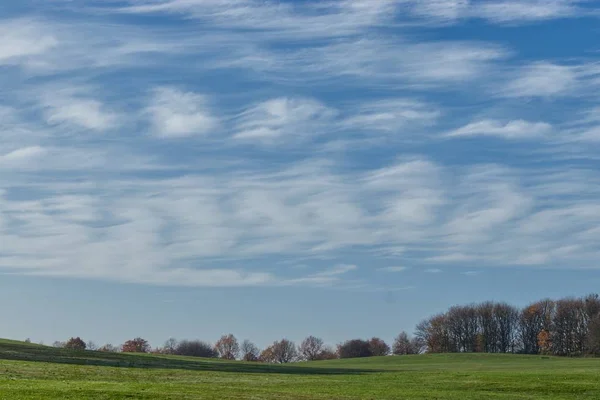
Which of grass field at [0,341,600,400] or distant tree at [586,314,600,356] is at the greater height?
distant tree at [586,314,600,356]

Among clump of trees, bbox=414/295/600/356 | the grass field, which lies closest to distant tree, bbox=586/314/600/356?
clump of trees, bbox=414/295/600/356

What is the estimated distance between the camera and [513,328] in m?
189

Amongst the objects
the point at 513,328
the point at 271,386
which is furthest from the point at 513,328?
the point at 271,386

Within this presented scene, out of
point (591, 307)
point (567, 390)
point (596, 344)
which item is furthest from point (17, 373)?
point (591, 307)

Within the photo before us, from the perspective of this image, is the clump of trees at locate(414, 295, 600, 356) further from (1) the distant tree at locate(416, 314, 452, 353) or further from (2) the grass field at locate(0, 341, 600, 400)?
(2) the grass field at locate(0, 341, 600, 400)

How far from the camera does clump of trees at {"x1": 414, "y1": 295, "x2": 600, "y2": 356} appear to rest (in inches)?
6880

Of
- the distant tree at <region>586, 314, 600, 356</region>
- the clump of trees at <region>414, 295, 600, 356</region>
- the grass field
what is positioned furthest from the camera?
the clump of trees at <region>414, 295, 600, 356</region>

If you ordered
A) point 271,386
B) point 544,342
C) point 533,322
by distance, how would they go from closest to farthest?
point 271,386 → point 544,342 → point 533,322

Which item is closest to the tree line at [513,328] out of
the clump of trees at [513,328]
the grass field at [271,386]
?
the clump of trees at [513,328]

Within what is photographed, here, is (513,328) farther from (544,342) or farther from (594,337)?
(594,337)

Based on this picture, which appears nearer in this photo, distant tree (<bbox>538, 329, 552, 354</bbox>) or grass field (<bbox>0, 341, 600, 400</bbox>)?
grass field (<bbox>0, 341, 600, 400</bbox>)

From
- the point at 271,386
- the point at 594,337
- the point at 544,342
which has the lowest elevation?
the point at 271,386

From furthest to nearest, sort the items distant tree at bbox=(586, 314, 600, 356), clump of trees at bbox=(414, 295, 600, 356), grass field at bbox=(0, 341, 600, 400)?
1. clump of trees at bbox=(414, 295, 600, 356)
2. distant tree at bbox=(586, 314, 600, 356)
3. grass field at bbox=(0, 341, 600, 400)

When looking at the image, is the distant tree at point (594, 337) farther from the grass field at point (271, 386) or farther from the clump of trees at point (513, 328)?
the grass field at point (271, 386)
